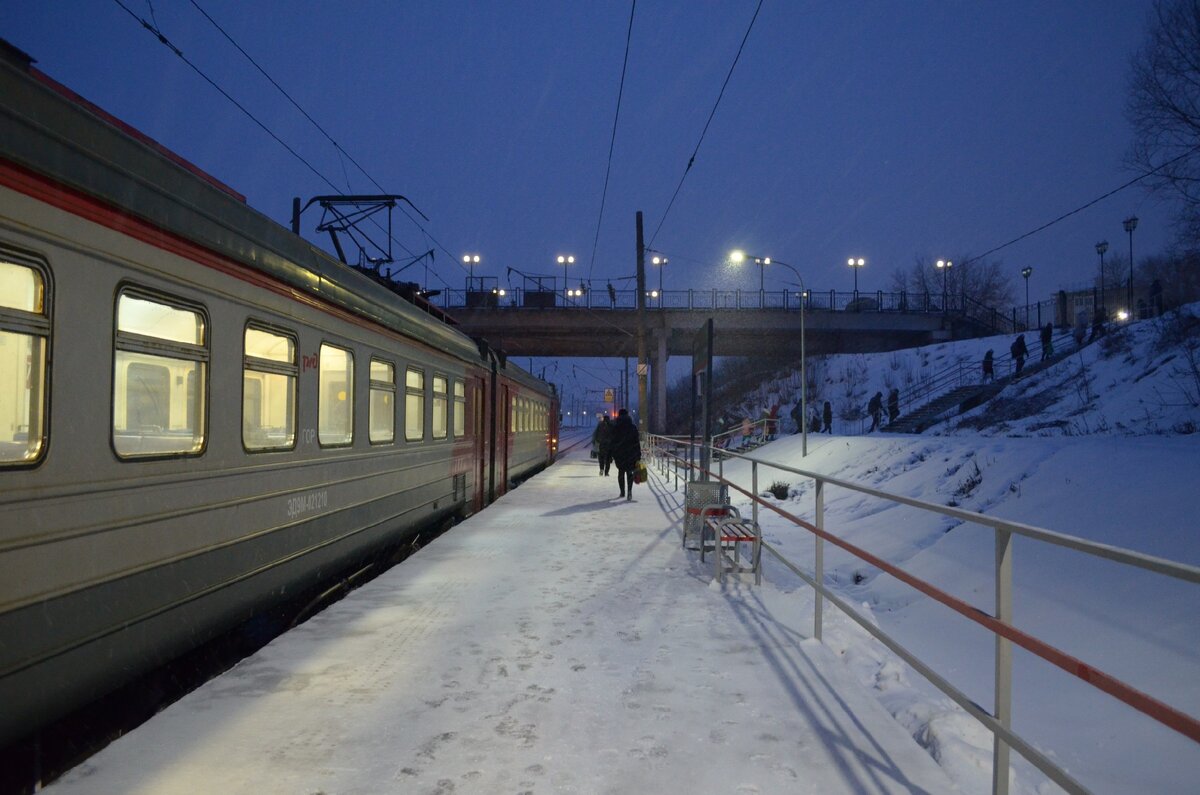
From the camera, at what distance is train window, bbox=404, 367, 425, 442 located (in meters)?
9.05

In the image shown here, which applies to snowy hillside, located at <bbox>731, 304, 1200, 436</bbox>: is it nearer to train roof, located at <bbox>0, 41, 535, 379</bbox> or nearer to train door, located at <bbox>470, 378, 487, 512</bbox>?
train door, located at <bbox>470, 378, 487, 512</bbox>

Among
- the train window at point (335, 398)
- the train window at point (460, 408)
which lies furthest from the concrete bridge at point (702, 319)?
the train window at point (335, 398)

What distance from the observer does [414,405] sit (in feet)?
30.9

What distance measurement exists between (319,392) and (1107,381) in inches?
987

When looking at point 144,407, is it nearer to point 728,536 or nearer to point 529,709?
point 529,709

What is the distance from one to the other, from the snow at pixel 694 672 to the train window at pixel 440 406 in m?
1.41

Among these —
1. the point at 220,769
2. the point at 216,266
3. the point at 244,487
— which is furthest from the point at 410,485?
the point at 220,769

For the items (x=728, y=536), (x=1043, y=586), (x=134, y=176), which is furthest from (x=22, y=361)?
(x=1043, y=586)

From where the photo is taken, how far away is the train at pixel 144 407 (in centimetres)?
331

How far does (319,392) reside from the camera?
21.5ft

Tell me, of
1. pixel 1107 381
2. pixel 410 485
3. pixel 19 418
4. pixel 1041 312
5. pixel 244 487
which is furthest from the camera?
pixel 1041 312

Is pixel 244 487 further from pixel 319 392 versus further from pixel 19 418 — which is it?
pixel 19 418

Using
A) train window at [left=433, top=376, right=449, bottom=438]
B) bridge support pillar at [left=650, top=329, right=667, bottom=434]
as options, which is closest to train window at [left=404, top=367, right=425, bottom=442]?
train window at [left=433, top=376, right=449, bottom=438]

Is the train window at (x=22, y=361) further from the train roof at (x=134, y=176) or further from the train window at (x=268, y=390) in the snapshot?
the train window at (x=268, y=390)
